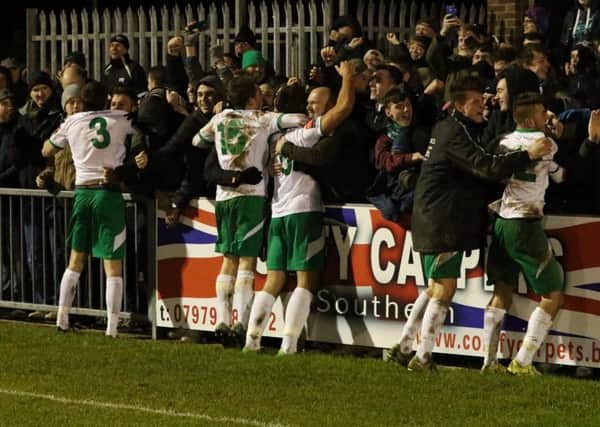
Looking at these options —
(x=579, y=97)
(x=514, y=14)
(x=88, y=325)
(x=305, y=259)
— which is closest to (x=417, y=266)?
(x=305, y=259)

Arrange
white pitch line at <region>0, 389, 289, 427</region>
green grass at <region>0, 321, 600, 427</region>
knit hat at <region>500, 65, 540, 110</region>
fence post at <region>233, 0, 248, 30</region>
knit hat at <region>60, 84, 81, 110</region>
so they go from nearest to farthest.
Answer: white pitch line at <region>0, 389, 289, 427</region>, green grass at <region>0, 321, 600, 427</region>, knit hat at <region>500, 65, 540, 110</region>, knit hat at <region>60, 84, 81, 110</region>, fence post at <region>233, 0, 248, 30</region>

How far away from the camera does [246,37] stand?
17984 millimetres

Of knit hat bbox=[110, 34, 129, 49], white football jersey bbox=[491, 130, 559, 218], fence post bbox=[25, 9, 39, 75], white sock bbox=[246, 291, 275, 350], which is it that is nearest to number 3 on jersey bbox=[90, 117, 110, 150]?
white sock bbox=[246, 291, 275, 350]

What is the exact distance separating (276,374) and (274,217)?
1.68 m

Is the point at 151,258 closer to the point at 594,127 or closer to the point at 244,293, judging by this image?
the point at 244,293

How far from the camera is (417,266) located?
535 inches

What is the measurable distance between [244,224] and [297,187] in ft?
2.02

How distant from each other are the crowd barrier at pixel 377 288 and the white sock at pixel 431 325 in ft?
1.66

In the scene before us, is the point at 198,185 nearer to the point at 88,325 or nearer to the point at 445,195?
the point at 88,325

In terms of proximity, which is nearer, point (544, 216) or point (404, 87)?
point (544, 216)

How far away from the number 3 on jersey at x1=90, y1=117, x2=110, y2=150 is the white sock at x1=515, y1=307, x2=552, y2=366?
4.40m

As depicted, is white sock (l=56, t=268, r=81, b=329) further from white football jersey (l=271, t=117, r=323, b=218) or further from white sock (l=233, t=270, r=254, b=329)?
white football jersey (l=271, t=117, r=323, b=218)

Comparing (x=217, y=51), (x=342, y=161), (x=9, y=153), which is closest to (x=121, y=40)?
(x=217, y=51)

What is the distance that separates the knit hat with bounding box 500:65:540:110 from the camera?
13.0m
